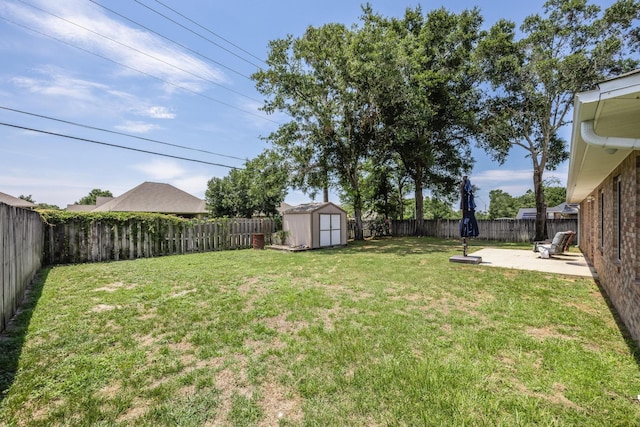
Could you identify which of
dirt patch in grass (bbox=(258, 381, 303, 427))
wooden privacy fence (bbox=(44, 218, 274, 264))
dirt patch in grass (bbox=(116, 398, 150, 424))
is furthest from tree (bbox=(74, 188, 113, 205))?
dirt patch in grass (bbox=(258, 381, 303, 427))

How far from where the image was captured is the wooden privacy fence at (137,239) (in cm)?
891

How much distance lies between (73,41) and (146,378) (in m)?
12.8

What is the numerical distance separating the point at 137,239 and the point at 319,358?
1012 centimetres

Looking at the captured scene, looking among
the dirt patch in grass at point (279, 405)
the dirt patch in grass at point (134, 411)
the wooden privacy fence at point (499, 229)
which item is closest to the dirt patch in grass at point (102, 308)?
the dirt patch in grass at point (134, 411)

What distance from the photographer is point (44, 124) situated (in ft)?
33.9

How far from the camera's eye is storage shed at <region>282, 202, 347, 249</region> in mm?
13438

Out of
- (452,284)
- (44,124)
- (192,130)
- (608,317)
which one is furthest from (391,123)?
(44,124)

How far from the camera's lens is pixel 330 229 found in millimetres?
14430

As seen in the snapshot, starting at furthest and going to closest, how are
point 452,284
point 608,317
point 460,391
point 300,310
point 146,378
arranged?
1. point 452,284
2. point 300,310
3. point 608,317
4. point 146,378
5. point 460,391

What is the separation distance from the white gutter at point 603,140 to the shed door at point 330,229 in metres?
11.6

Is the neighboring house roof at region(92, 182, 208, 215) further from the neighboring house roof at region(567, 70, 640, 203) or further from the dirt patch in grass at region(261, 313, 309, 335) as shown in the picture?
the neighboring house roof at region(567, 70, 640, 203)

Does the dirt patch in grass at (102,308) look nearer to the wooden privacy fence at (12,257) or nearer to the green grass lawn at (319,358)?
the green grass lawn at (319,358)

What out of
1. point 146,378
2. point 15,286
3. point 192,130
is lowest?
point 146,378

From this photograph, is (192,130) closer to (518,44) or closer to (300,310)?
(300,310)
